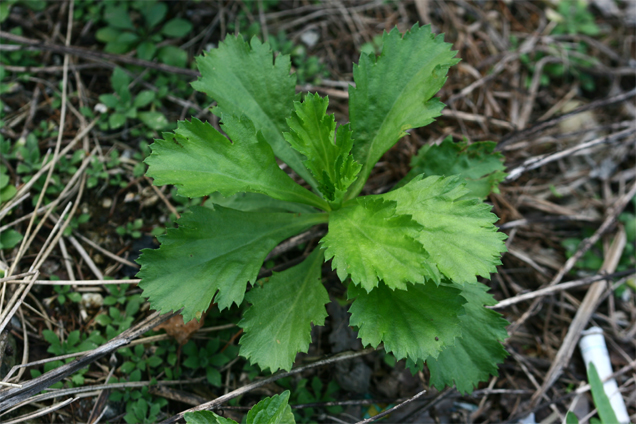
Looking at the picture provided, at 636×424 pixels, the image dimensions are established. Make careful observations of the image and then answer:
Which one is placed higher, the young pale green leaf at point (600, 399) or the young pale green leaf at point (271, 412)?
the young pale green leaf at point (271, 412)

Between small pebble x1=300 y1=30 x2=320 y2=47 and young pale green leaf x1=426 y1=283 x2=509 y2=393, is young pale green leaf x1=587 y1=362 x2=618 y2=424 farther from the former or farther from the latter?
small pebble x1=300 y1=30 x2=320 y2=47

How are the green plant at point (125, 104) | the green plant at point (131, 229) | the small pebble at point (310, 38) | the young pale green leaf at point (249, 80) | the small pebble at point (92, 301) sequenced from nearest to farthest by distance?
the young pale green leaf at point (249, 80) < the small pebble at point (92, 301) < the green plant at point (131, 229) < the green plant at point (125, 104) < the small pebble at point (310, 38)

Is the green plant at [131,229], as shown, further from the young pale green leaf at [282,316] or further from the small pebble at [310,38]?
the small pebble at [310,38]

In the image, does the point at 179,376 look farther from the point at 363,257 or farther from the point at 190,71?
the point at 190,71

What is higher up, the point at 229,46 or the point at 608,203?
the point at 229,46

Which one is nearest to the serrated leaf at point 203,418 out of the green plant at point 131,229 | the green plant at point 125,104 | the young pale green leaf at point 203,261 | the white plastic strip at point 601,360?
the young pale green leaf at point 203,261

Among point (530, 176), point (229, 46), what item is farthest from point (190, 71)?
point (530, 176)

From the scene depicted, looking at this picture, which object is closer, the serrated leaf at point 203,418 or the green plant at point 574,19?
the serrated leaf at point 203,418

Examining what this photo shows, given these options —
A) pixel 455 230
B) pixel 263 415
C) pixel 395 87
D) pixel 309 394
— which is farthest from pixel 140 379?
pixel 395 87
